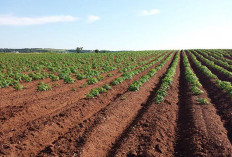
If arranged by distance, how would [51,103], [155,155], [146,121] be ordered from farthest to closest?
1. [51,103]
2. [146,121]
3. [155,155]

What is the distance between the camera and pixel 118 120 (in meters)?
8.08

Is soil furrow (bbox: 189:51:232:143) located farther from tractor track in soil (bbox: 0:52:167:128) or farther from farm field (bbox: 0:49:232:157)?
tractor track in soil (bbox: 0:52:167:128)

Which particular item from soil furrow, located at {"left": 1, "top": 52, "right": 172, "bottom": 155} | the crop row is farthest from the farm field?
the crop row

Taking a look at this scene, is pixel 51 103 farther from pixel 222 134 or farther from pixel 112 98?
pixel 222 134

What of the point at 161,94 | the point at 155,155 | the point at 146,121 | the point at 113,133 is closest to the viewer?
the point at 155,155

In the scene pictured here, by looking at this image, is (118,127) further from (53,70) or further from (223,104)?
(53,70)

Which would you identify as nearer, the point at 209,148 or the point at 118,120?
the point at 209,148

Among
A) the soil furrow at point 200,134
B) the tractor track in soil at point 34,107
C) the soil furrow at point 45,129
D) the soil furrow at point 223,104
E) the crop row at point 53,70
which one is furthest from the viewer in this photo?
the crop row at point 53,70

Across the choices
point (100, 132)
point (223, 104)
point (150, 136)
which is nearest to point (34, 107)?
point (100, 132)

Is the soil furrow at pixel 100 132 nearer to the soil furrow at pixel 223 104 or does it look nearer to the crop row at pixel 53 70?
the soil furrow at pixel 223 104

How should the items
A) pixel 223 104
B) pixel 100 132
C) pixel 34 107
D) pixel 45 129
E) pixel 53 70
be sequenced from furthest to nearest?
1. pixel 53 70
2. pixel 223 104
3. pixel 34 107
4. pixel 45 129
5. pixel 100 132

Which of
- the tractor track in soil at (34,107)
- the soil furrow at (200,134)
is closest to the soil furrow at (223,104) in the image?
the soil furrow at (200,134)

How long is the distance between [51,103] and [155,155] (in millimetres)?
6835

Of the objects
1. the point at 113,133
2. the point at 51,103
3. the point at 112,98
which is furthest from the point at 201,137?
the point at 51,103
